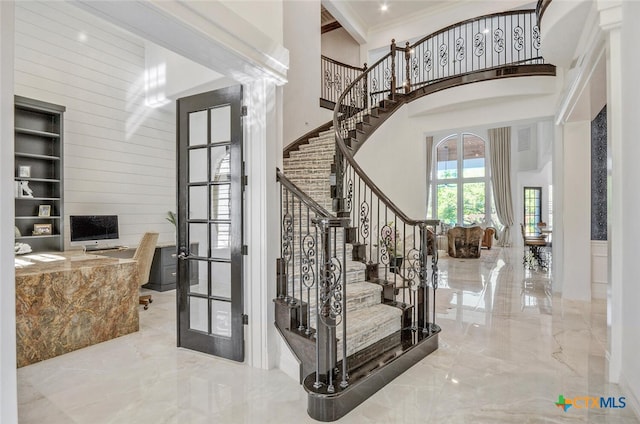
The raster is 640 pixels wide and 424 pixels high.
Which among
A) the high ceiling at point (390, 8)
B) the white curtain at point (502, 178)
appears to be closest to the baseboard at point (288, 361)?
the high ceiling at point (390, 8)

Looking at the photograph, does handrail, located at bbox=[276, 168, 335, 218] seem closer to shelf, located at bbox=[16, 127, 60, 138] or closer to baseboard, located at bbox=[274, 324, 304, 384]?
baseboard, located at bbox=[274, 324, 304, 384]

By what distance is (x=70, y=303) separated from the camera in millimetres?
3270

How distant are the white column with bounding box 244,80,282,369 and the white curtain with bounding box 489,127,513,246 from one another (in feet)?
36.7

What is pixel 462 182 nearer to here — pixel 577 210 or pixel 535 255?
pixel 535 255

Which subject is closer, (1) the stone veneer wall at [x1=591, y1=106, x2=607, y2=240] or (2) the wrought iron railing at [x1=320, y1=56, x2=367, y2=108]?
(1) the stone veneer wall at [x1=591, y1=106, x2=607, y2=240]

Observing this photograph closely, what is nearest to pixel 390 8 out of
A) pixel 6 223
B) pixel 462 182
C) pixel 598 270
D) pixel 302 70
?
pixel 302 70

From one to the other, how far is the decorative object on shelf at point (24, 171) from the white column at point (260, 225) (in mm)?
3382

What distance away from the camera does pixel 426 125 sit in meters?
6.87

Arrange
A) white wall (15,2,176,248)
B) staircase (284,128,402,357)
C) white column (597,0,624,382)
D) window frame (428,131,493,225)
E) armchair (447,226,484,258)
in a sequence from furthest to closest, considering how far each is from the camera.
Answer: window frame (428,131,493,225), armchair (447,226,484,258), white wall (15,2,176,248), staircase (284,128,402,357), white column (597,0,624,382)

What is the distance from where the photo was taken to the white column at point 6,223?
153cm

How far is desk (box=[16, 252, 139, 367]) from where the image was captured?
298 cm

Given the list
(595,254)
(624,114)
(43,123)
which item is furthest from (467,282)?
(43,123)

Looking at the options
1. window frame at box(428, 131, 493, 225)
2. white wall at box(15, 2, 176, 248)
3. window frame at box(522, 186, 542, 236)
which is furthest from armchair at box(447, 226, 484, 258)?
white wall at box(15, 2, 176, 248)

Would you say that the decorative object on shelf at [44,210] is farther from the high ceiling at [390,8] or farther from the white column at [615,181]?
the high ceiling at [390,8]
